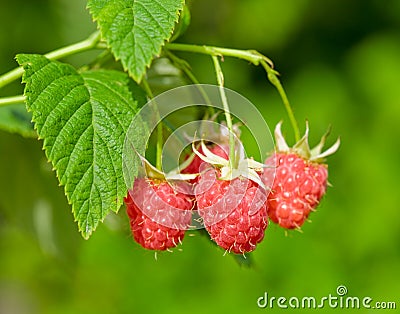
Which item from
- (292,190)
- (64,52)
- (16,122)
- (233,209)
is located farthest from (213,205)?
(16,122)

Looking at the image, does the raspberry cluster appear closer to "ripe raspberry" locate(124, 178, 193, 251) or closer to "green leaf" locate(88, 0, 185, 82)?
"ripe raspberry" locate(124, 178, 193, 251)

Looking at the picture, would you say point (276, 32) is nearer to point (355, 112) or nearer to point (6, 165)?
point (355, 112)

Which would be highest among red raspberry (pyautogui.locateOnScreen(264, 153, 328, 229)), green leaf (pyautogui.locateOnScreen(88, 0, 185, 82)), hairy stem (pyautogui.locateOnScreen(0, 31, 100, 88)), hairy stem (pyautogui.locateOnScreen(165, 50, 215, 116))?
green leaf (pyautogui.locateOnScreen(88, 0, 185, 82))

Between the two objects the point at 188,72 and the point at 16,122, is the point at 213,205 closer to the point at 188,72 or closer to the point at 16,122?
the point at 188,72

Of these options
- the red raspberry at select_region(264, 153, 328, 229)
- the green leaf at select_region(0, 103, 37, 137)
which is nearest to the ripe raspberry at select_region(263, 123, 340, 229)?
the red raspberry at select_region(264, 153, 328, 229)

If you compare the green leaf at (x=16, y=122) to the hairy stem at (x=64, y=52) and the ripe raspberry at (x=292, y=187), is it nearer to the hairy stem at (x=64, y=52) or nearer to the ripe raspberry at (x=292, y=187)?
the hairy stem at (x=64, y=52)

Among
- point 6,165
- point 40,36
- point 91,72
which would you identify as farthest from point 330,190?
point 91,72

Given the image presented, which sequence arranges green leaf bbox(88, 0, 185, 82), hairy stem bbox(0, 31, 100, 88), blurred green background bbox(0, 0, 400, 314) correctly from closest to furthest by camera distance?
green leaf bbox(88, 0, 185, 82)
hairy stem bbox(0, 31, 100, 88)
blurred green background bbox(0, 0, 400, 314)
